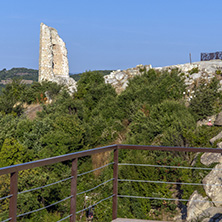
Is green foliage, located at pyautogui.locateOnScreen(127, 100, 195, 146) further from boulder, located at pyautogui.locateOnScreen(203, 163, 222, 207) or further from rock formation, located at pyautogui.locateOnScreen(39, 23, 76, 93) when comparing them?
rock formation, located at pyautogui.locateOnScreen(39, 23, 76, 93)

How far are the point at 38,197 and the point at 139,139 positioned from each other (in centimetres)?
439

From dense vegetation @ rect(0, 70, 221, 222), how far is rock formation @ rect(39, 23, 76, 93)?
8.48ft

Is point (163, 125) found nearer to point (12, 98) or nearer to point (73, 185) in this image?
point (73, 185)

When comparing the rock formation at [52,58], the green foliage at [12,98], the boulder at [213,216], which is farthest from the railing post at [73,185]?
the rock formation at [52,58]

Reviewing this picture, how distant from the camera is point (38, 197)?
12.7 meters

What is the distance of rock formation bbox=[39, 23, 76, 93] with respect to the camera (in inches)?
969

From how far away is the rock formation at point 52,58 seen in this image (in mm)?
24609

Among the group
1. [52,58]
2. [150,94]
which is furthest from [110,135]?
[52,58]

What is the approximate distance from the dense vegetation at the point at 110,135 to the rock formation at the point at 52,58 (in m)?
2.59

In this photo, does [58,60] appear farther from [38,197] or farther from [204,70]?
[38,197]

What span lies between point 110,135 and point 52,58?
37.5ft

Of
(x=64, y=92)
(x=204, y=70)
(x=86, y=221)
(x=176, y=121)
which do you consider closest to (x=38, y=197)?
(x=86, y=221)

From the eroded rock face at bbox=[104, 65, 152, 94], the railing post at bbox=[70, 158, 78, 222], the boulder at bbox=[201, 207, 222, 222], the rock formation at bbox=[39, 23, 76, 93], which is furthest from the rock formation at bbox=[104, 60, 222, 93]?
the railing post at bbox=[70, 158, 78, 222]

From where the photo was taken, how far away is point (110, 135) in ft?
52.1
